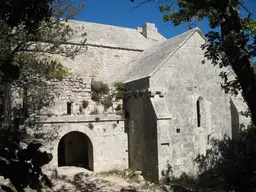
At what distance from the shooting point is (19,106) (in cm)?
999

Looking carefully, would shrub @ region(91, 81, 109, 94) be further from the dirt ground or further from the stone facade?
the dirt ground

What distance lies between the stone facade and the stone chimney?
8039 millimetres

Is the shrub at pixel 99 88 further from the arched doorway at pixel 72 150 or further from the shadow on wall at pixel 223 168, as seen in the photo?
the shadow on wall at pixel 223 168

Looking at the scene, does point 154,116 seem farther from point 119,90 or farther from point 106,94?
point 106,94

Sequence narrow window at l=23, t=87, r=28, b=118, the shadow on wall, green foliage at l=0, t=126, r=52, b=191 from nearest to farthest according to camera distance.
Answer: green foliage at l=0, t=126, r=52, b=191
the shadow on wall
narrow window at l=23, t=87, r=28, b=118

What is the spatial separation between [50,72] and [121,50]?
302 inches

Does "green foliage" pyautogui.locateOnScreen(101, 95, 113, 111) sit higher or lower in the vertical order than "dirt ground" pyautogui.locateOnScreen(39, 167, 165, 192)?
higher

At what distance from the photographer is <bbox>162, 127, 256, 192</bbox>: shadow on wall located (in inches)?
201

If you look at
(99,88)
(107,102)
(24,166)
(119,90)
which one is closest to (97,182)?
(107,102)

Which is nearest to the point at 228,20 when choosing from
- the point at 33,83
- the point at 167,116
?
the point at 167,116

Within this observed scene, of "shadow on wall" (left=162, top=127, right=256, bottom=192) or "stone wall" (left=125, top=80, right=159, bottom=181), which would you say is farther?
"stone wall" (left=125, top=80, right=159, bottom=181)

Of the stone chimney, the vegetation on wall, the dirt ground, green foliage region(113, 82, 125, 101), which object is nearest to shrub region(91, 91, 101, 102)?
the vegetation on wall

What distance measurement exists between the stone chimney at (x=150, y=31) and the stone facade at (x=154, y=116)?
8.04 m

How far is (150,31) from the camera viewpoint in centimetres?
1945
